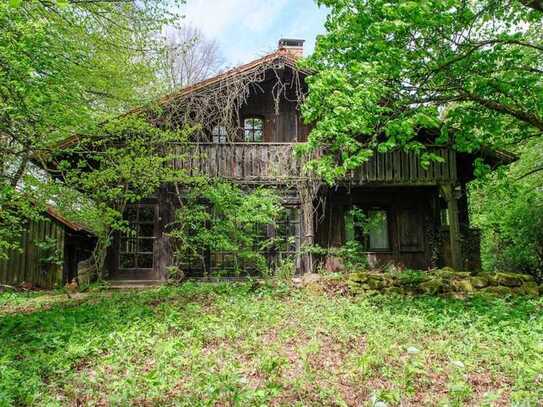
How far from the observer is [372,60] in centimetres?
800

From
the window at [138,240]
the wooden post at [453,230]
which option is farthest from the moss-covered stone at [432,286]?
the window at [138,240]

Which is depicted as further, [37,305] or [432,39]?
[37,305]

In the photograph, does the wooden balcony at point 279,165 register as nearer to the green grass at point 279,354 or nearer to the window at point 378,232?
the window at point 378,232

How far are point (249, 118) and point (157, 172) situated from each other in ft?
14.5

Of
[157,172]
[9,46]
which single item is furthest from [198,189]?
[9,46]

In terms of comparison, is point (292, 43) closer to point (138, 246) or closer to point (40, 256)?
point (138, 246)

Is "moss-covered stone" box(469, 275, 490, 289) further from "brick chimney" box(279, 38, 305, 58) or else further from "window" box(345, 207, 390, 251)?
"brick chimney" box(279, 38, 305, 58)

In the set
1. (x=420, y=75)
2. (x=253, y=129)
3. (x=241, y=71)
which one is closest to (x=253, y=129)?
(x=253, y=129)

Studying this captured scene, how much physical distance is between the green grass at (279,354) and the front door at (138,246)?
187 inches

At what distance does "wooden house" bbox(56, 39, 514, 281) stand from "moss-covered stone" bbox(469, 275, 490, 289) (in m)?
3.09

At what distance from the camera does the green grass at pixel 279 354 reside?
3.74m

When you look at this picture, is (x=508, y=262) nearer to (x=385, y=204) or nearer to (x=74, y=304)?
(x=385, y=204)

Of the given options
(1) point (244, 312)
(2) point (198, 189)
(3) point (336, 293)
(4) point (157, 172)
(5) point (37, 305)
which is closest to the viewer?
(1) point (244, 312)

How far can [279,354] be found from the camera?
4.76m
